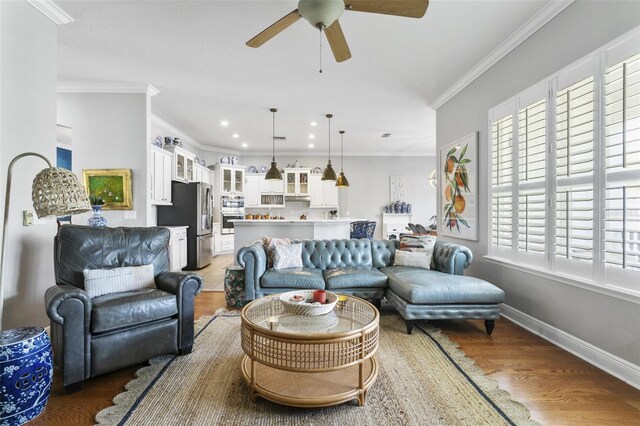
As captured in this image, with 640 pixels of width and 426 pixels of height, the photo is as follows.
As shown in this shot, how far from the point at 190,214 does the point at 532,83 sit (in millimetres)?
5556

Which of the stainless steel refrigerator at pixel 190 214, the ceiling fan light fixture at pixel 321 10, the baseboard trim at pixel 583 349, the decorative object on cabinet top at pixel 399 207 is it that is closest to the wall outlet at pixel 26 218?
the ceiling fan light fixture at pixel 321 10

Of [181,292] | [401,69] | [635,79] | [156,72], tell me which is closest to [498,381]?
[635,79]

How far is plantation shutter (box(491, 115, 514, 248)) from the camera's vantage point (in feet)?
10.7

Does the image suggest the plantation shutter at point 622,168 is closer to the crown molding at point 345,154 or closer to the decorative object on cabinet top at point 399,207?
the decorative object on cabinet top at point 399,207

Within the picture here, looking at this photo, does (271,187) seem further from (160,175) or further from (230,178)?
(160,175)

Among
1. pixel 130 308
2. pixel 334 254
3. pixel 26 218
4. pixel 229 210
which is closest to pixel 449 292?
pixel 334 254

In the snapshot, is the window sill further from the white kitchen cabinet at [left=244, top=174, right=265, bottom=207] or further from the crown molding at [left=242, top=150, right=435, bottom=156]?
the white kitchen cabinet at [left=244, top=174, right=265, bottom=207]

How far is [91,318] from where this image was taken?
1954 mm

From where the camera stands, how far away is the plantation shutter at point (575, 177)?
2.36 metres

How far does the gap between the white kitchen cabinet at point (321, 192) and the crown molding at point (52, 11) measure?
6.01 metres

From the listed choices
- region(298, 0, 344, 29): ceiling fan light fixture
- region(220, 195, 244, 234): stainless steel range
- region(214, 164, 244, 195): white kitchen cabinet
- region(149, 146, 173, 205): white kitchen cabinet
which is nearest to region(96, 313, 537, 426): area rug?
region(298, 0, 344, 29): ceiling fan light fixture

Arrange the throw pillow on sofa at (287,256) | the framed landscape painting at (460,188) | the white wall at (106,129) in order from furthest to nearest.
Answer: the white wall at (106,129) → the framed landscape painting at (460,188) → the throw pillow on sofa at (287,256)

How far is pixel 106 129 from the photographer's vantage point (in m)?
4.37

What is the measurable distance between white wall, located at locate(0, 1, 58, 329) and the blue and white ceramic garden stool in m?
1.08
